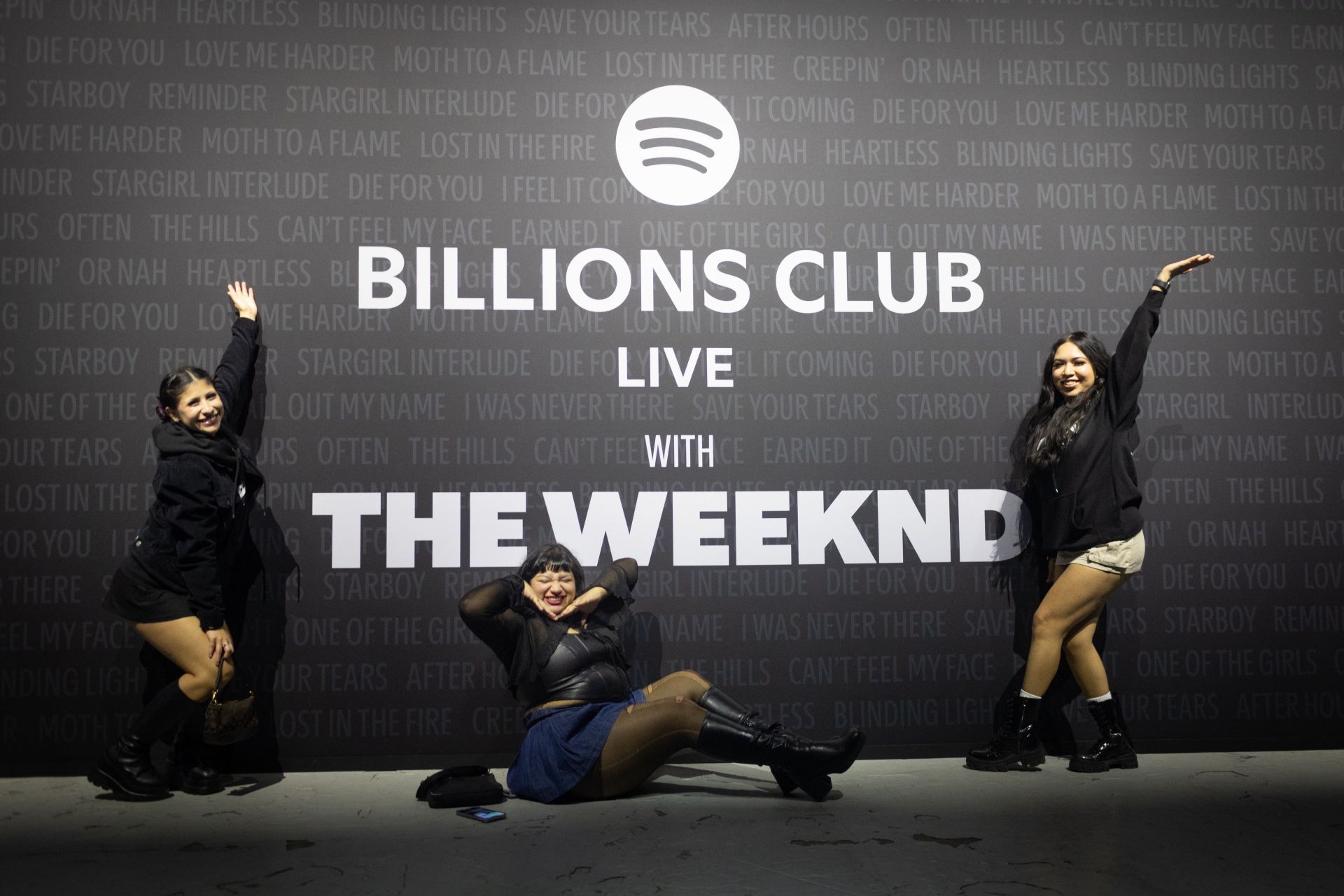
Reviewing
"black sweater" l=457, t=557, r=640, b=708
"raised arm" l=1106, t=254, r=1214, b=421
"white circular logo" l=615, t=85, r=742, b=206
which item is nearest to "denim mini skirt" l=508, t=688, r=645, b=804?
"black sweater" l=457, t=557, r=640, b=708

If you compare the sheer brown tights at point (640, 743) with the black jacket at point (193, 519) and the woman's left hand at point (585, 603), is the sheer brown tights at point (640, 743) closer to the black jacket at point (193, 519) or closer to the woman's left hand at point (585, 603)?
the woman's left hand at point (585, 603)

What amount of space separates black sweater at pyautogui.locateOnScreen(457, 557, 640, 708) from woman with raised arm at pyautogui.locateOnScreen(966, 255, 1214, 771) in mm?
1454

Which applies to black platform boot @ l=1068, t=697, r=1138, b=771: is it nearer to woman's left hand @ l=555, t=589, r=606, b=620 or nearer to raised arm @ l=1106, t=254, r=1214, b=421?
raised arm @ l=1106, t=254, r=1214, b=421

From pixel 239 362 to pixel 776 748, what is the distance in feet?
7.46

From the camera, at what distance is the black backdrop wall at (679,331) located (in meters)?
3.66

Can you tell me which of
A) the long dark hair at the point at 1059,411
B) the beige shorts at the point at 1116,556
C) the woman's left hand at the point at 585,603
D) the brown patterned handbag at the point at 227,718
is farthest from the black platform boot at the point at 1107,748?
the brown patterned handbag at the point at 227,718

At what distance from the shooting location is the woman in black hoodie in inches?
125

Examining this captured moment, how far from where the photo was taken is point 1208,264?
13.1 ft

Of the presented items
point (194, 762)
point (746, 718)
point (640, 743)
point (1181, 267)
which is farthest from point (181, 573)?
point (1181, 267)

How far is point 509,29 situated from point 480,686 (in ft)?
8.17

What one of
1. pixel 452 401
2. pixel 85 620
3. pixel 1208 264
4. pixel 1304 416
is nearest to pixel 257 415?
pixel 452 401

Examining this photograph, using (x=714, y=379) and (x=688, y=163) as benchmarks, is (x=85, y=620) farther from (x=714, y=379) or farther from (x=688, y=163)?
(x=688, y=163)

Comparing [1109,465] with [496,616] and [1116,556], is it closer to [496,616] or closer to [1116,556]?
[1116,556]

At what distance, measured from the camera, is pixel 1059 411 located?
11.9 feet
